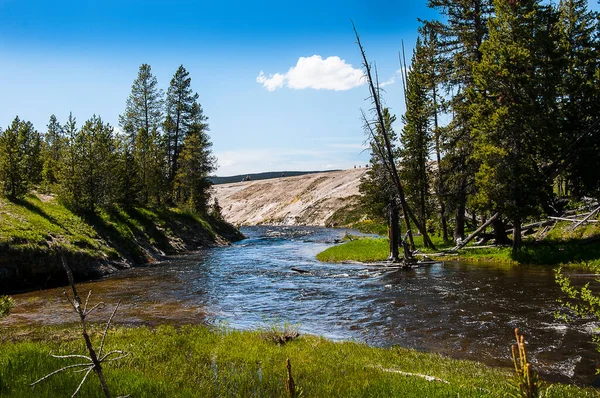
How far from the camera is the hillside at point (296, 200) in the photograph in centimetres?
9081

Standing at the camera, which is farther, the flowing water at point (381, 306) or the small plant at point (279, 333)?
the small plant at point (279, 333)

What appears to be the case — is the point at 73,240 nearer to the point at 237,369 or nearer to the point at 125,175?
the point at 125,175

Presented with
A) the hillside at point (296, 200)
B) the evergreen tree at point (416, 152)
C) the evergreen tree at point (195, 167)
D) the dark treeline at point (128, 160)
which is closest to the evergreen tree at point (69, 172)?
the dark treeline at point (128, 160)

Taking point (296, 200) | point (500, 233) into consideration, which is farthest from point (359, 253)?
point (296, 200)

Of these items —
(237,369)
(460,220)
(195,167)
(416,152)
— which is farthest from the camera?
(195,167)

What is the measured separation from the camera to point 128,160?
127ft

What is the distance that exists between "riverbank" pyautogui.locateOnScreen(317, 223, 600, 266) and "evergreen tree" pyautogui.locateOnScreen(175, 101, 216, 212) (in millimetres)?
24497

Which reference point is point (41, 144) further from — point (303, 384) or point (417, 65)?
point (303, 384)

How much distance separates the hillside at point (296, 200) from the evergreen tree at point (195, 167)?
96.3ft

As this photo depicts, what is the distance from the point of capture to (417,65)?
3528cm

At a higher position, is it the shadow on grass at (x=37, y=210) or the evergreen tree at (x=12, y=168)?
the evergreen tree at (x=12, y=168)

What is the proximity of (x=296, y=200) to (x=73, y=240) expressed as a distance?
8187 centimetres

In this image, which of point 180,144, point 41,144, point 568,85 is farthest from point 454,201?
point 41,144

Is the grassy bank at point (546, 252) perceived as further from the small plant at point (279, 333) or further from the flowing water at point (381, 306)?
the small plant at point (279, 333)
